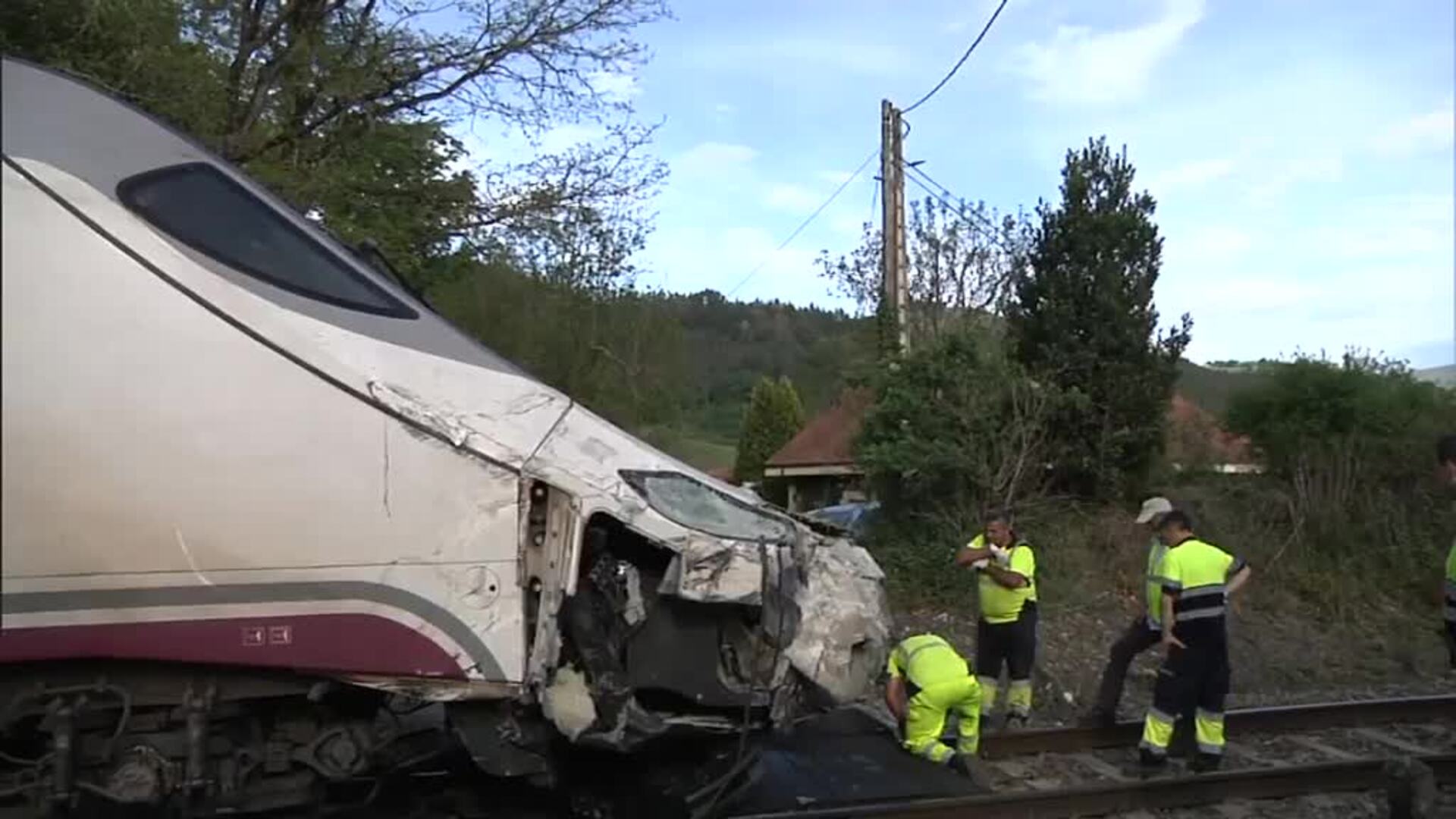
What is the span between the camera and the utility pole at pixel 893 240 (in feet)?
52.0

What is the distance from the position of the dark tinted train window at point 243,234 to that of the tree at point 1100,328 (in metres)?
11.0

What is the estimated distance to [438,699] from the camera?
14.3 ft

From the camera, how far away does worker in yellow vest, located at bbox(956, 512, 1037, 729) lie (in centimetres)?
806

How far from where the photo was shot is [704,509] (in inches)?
186

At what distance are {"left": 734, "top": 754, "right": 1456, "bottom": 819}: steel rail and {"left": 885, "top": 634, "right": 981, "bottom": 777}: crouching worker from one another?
27.7 inches

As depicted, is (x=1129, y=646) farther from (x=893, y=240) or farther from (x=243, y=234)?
(x=893, y=240)

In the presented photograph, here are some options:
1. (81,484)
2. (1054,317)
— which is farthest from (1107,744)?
(1054,317)

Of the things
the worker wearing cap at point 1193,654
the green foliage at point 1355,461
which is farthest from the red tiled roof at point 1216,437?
the worker wearing cap at point 1193,654

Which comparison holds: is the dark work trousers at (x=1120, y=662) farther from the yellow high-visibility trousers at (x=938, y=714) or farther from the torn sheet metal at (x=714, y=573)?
the torn sheet metal at (x=714, y=573)

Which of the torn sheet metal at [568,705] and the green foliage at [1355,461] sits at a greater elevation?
the green foliage at [1355,461]

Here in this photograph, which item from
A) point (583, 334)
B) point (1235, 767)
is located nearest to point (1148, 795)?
point (1235, 767)

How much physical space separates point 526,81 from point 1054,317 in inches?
264

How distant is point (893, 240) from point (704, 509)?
12394 millimetres

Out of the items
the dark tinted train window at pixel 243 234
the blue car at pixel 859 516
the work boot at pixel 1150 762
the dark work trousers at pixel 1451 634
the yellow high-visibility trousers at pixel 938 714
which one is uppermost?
the dark tinted train window at pixel 243 234
